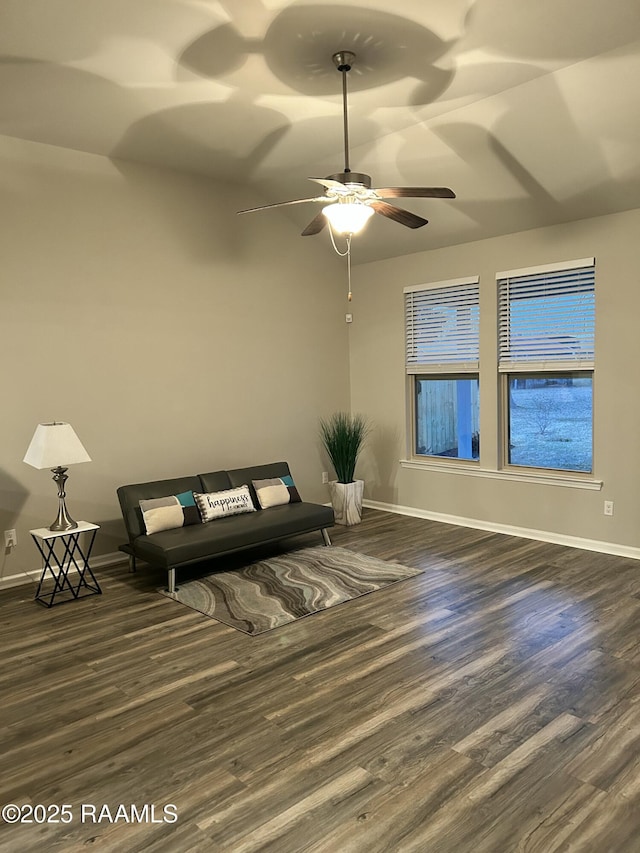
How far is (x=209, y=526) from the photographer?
4852 millimetres

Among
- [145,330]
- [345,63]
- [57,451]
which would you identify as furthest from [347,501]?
[345,63]

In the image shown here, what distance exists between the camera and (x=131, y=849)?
2.08 meters

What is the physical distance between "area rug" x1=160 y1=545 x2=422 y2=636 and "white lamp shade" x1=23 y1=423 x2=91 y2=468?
3.60ft

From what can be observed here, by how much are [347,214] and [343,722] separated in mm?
2468

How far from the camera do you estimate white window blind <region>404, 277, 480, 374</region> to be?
589cm

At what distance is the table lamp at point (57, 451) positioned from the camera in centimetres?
420

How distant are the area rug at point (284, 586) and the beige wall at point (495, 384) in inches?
55.3

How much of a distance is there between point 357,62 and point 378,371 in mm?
3418

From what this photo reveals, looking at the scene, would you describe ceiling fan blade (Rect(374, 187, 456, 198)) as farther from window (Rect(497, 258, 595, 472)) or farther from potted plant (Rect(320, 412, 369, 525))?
potted plant (Rect(320, 412, 369, 525))

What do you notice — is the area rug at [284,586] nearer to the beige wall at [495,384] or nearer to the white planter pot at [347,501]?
the white planter pot at [347,501]

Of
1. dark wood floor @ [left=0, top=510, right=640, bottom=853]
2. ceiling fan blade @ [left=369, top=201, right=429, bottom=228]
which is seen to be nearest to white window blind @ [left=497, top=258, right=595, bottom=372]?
dark wood floor @ [left=0, top=510, right=640, bottom=853]

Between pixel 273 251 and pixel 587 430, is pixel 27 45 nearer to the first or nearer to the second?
pixel 273 251

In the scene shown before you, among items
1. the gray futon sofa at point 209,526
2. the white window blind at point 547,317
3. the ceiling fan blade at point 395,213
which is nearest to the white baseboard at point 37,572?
the gray futon sofa at point 209,526

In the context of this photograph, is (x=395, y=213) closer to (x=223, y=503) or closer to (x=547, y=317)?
(x=547, y=317)
